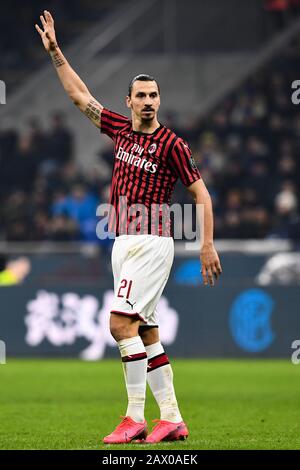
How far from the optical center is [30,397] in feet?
37.3

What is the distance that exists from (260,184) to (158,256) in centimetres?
1243

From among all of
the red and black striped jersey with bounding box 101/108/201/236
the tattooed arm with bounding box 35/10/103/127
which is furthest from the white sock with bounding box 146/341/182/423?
the tattooed arm with bounding box 35/10/103/127

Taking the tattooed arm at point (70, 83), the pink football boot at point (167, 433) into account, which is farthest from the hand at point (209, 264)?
the tattooed arm at point (70, 83)

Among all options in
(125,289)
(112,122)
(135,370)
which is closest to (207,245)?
(125,289)

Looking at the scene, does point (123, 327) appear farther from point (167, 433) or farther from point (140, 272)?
point (167, 433)

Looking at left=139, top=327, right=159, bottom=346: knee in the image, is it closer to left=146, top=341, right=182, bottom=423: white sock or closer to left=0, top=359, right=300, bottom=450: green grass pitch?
left=146, top=341, right=182, bottom=423: white sock

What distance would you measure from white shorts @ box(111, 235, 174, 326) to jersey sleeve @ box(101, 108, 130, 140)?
788mm

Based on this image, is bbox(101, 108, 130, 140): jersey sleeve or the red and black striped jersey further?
bbox(101, 108, 130, 140): jersey sleeve

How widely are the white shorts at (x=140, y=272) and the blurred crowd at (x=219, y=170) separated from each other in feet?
34.3

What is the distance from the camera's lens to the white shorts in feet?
25.3

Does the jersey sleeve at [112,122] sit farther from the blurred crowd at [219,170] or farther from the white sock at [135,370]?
the blurred crowd at [219,170]

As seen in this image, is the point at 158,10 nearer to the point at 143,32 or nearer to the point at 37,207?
the point at 143,32

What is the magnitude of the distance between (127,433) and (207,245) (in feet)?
4.27

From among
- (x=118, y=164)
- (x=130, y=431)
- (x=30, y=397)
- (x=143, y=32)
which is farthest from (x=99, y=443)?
(x=143, y=32)
